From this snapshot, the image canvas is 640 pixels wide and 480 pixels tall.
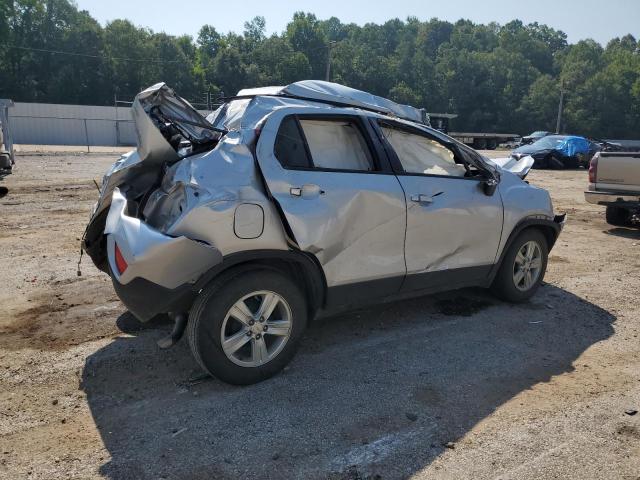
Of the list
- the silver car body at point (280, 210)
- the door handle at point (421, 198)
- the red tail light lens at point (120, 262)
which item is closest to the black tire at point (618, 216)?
the silver car body at point (280, 210)

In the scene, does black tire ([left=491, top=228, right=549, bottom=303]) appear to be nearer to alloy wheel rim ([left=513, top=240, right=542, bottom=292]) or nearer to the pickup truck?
alloy wheel rim ([left=513, top=240, right=542, bottom=292])

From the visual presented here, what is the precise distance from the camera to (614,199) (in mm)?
8922

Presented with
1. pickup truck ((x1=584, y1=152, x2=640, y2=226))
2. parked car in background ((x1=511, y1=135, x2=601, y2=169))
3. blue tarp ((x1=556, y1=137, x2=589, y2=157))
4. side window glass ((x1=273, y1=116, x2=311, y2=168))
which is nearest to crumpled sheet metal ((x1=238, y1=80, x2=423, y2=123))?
side window glass ((x1=273, y1=116, x2=311, y2=168))

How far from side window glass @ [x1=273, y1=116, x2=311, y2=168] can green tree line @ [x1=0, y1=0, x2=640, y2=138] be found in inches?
2168

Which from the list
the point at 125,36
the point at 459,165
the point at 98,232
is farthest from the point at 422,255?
the point at 125,36

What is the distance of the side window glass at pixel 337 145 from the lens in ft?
12.9

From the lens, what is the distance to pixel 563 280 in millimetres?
6203

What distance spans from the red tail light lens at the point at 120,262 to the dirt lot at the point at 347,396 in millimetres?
830

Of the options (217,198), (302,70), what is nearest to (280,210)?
(217,198)

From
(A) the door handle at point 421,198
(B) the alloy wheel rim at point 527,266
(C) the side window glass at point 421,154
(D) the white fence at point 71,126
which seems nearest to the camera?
(A) the door handle at point 421,198

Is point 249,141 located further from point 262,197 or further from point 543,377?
point 543,377

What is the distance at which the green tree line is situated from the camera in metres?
60.2

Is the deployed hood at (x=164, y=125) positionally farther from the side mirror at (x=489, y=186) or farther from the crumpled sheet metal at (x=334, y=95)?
the side mirror at (x=489, y=186)

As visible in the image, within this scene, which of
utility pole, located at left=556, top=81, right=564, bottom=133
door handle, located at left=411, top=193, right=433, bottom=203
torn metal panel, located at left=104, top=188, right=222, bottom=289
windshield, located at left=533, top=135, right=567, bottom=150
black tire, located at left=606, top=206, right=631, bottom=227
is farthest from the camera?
utility pole, located at left=556, top=81, right=564, bottom=133
